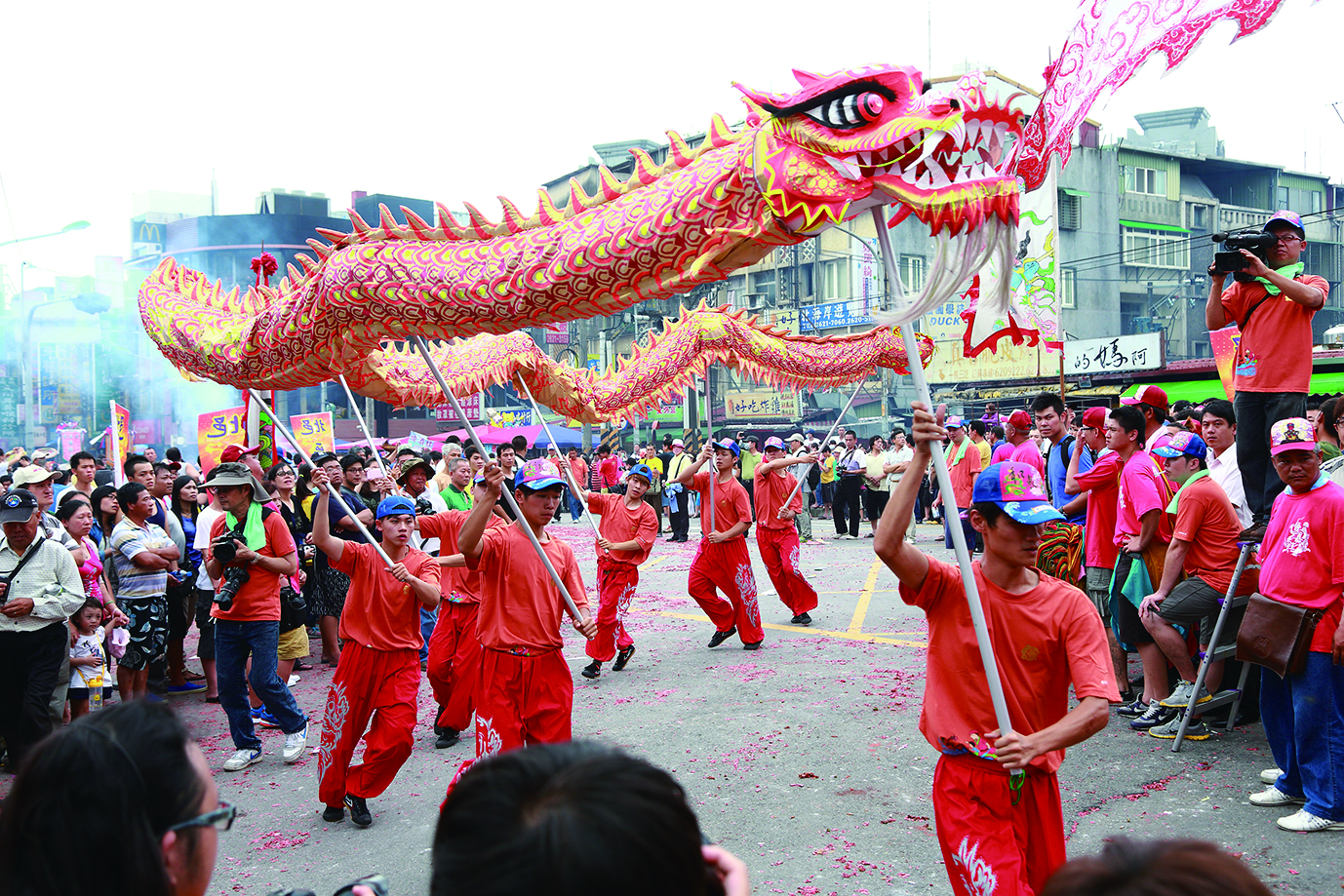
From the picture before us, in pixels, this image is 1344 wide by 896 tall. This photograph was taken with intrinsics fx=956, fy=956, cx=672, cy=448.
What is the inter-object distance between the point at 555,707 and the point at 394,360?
2953 mm

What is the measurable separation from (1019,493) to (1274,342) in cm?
318

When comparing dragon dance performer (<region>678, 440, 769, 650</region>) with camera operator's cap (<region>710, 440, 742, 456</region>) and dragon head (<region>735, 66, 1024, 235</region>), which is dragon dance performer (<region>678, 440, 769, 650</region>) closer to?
camera operator's cap (<region>710, 440, 742, 456</region>)

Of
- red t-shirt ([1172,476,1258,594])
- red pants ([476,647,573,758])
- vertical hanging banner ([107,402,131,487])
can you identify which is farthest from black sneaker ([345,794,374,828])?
vertical hanging banner ([107,402,131,487])

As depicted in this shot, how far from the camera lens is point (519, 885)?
1.08m

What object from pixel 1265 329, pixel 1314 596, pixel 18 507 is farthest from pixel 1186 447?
pixel 18 507

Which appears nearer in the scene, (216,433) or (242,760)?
(242,760)

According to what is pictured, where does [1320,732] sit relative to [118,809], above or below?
below

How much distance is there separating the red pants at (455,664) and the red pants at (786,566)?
12.6 ft

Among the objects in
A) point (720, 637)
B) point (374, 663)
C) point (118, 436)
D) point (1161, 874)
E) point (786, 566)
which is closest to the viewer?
point (1161, 874)

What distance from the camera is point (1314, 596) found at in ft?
14.3

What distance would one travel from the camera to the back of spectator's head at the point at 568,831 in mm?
1081

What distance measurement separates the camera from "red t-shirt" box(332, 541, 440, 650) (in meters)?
5.23

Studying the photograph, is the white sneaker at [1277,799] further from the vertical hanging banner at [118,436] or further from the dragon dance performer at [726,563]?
the vertical hanging banner at [118,436]

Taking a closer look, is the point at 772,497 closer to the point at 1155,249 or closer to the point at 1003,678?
the point at 1003,678
